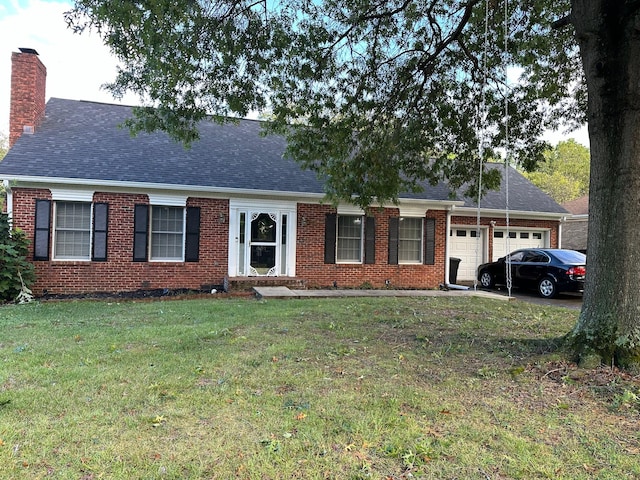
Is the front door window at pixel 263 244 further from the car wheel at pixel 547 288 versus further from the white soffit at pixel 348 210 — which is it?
the car wheel at pixel 547 288

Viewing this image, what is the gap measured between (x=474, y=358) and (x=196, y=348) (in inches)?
130

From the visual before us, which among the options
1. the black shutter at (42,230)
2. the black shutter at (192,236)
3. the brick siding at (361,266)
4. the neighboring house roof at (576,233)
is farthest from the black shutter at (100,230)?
the neighboring house roof at (576,233)

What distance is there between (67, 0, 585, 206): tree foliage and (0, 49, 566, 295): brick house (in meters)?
1.71

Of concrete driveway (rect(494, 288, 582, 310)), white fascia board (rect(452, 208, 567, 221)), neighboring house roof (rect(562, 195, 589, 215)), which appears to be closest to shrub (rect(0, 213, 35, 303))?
concrete driveway (rect(494, 288, 582, 310))

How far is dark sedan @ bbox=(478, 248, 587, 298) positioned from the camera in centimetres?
1146

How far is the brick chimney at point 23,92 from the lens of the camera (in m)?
10.9

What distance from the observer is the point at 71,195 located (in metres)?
10.1

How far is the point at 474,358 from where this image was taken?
4801 mm

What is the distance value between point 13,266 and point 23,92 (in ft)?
16.5

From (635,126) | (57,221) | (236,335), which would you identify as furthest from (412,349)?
(57,221)

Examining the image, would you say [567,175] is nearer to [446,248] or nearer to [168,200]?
[446,248]

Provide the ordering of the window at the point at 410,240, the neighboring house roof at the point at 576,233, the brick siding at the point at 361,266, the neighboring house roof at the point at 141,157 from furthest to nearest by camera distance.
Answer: the neighboring house roof at the point at 576,233 → the window at the point at 410,240 → the brick siding at the point at 361,266 → the neighboring house roof at the point at 141,157

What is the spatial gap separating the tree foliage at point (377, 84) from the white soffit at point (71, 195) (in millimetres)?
3477

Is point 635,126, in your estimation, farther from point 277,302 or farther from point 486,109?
point 277,302
